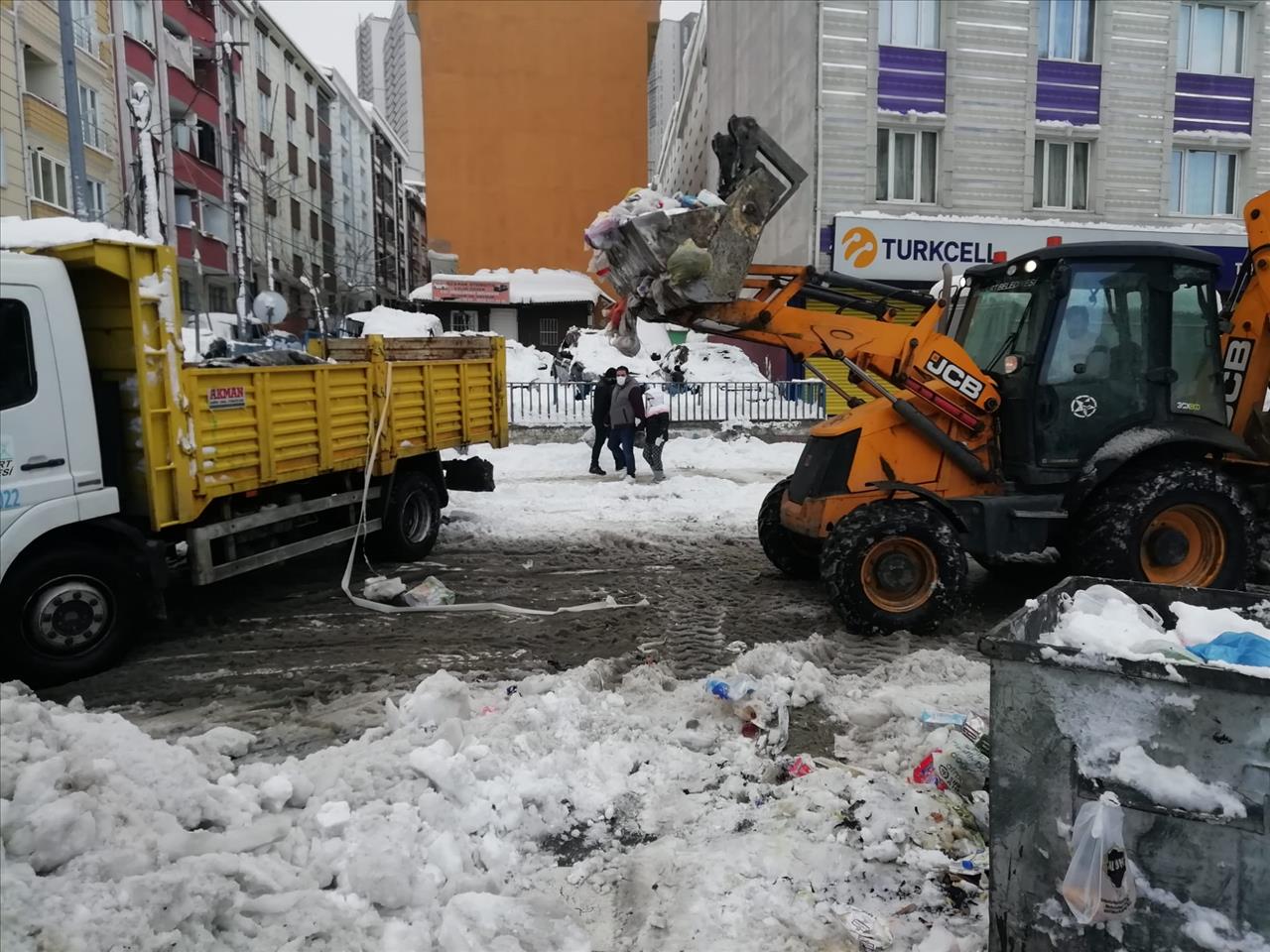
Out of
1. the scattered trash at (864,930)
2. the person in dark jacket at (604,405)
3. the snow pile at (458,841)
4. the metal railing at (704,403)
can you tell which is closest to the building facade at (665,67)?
the metal railing at (704,403)

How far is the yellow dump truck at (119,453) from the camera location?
514 cm

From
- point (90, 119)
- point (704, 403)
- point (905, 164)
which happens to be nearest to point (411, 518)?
point (704, 403)

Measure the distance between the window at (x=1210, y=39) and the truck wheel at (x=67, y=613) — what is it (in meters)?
23.7

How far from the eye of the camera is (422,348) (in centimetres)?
909

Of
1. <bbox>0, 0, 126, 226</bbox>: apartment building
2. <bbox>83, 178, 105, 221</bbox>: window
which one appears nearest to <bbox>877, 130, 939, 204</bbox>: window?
<bbox>0, 0, 126, 226</bbox>: apartment building

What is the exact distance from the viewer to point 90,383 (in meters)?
5.52

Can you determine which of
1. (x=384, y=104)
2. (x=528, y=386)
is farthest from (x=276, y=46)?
(x=384, y=104)

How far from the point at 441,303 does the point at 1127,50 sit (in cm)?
2290

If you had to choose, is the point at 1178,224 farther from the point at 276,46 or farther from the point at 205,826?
the point at 276,46

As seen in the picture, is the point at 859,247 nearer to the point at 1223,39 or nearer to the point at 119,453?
the point at 1223,39

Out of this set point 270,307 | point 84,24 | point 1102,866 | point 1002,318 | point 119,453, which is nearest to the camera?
point 1102,866

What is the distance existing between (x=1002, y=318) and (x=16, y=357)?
6406 millimetres

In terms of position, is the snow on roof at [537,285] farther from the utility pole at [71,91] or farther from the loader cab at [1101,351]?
the loader cab at [1101,351]

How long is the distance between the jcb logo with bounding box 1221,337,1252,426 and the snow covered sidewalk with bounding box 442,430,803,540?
4.55 metres
